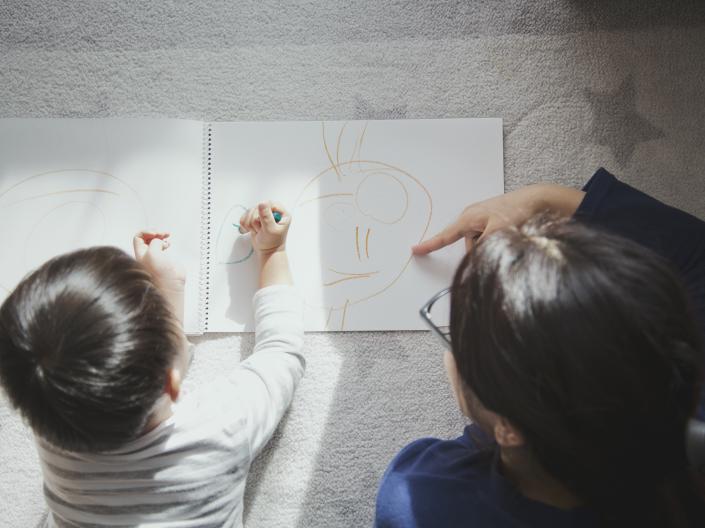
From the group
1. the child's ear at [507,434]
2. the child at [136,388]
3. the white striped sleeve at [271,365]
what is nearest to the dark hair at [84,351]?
the child at [136,388]

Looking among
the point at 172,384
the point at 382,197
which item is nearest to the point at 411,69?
the point at 382,197

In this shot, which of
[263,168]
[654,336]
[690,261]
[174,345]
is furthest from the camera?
[263,168]

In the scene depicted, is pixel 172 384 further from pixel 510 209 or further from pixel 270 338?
pixel 510 209

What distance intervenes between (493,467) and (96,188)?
508 millimetres

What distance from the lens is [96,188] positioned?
649 mm

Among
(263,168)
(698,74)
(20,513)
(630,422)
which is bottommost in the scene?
(20,513)

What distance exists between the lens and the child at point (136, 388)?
1.29 ft

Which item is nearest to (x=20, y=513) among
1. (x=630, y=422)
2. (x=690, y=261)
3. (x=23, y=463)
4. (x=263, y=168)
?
(x=23, y=463)

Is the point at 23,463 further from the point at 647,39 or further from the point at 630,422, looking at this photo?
the point at 647,39

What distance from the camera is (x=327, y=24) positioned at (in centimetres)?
68

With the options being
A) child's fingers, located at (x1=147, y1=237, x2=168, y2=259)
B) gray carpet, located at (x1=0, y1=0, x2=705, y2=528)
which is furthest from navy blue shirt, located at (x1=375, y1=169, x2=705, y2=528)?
child's fingers, located at (x1=147, y1=237, x2=168, y2=259)

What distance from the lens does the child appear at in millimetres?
394

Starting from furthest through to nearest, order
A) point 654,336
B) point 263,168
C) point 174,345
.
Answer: point 263,168 < point 174,345 < point 654,336

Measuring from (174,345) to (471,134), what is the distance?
40 centimetres
